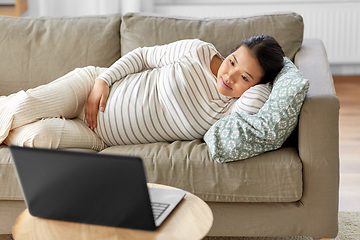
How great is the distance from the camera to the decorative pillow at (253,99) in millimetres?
1465

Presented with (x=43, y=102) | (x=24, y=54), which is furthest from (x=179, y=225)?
(x=24, y=54)

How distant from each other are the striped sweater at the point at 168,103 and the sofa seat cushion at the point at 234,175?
0.60ft

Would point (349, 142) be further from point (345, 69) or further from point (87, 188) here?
point (87, 188)

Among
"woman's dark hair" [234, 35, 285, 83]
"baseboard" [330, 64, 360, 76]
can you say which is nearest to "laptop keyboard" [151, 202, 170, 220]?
"woman's dark hair" [234, 35, 285, 83]

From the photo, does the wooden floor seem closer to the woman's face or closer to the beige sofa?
the beige sofa

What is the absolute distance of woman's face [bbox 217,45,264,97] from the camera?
60.7 inches

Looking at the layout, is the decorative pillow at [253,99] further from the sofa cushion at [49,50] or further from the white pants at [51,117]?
the sofa cushion at [49,50]

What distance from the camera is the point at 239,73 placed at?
61.0 inches

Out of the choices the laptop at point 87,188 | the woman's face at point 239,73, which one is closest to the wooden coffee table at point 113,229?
the laptop at point 87,188

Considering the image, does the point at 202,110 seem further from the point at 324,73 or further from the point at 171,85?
the point at 324,73

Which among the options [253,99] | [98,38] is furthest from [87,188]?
[98,38]

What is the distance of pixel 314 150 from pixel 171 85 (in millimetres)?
570

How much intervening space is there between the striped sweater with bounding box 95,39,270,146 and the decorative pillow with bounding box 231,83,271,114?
0.10m

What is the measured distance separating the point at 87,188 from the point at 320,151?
81 centimetres
